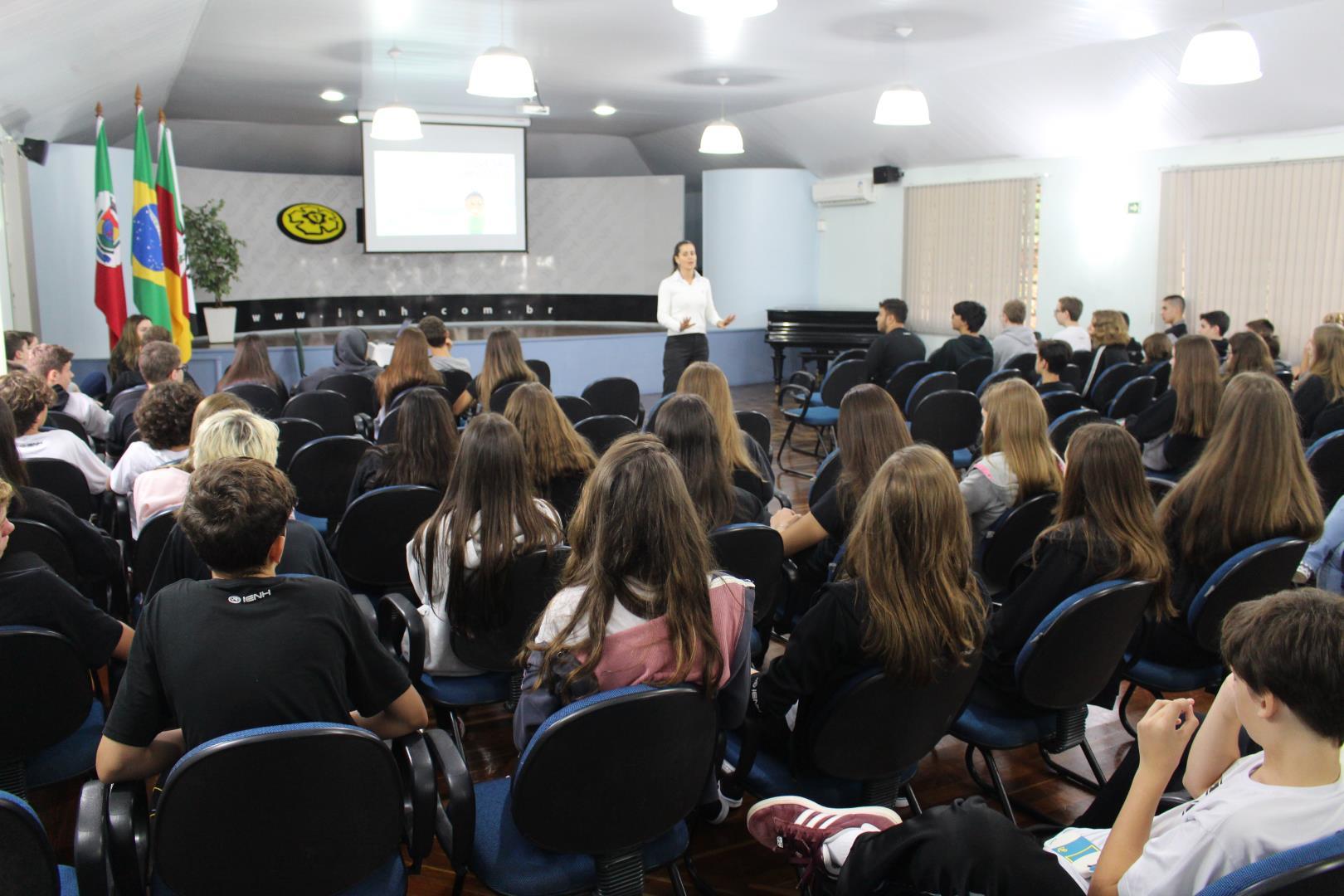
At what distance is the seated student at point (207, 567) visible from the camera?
2.67 metres

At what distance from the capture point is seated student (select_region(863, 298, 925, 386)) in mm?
7762

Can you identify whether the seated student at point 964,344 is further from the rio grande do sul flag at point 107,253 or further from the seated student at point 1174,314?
the rio grande do sul flag at point 107,253

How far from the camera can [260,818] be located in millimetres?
1680

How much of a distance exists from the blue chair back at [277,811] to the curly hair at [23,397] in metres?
2.84

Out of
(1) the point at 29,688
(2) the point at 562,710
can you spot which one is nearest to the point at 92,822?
(1) the point at 29,688

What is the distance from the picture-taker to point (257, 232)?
45.0ft

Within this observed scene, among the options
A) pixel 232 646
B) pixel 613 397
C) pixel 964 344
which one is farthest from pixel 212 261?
pixel 232 646

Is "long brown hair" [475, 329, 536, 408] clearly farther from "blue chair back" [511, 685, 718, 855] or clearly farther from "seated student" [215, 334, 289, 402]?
"blue chair back" [511, 685, 718, 855]

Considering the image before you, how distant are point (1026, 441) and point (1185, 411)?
2.10 meters

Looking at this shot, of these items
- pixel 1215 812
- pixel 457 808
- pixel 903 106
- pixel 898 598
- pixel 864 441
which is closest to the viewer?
pixel 1215 812

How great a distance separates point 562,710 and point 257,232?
13.5 m

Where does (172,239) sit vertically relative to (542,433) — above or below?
above

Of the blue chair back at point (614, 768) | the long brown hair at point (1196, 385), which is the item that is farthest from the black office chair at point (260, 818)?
the long brown hair at point (1196, 385)

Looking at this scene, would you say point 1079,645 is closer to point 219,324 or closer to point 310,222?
point 219,324
